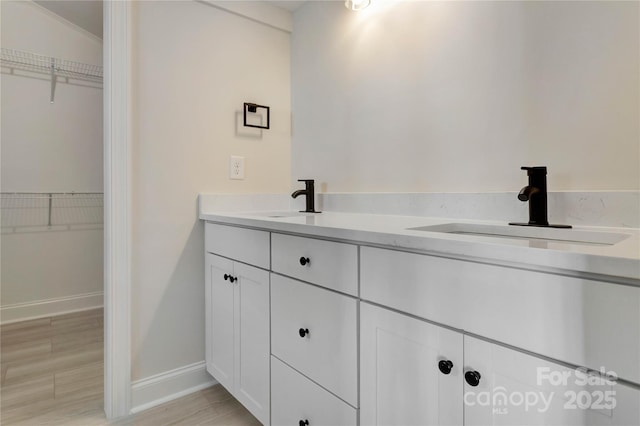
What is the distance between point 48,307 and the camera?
2.88 meters

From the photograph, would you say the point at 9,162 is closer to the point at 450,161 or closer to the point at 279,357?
the point at 279,357

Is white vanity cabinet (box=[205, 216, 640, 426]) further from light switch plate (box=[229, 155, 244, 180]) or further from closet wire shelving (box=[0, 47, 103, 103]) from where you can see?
closet wire shelving (box=[0, 47, 103, 103])

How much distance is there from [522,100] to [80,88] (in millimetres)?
3469

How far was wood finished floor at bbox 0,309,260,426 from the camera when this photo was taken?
1.55m

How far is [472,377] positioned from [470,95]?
102 cm

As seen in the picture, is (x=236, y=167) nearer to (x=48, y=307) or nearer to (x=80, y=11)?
(x=80, y=11)

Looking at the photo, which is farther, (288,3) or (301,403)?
(288,3)

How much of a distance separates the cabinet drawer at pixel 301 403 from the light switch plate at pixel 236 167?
1058mm

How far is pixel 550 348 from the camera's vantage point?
1.92 ft

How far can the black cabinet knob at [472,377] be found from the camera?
686 millimetres

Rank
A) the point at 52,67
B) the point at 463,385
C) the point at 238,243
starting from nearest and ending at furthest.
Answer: the point at 463,385
the point at 238,243
the point at 52,67

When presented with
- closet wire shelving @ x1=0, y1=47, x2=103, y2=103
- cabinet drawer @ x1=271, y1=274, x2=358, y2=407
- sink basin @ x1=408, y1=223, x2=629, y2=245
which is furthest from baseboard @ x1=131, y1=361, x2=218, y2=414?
closet wire shelving @ x1=0, y1=47, x2=103, y2=103

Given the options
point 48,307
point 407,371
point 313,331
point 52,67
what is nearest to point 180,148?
point 313,331

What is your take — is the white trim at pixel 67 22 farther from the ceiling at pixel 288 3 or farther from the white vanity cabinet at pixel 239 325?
the white vanity cabinet at pixel 239 325
